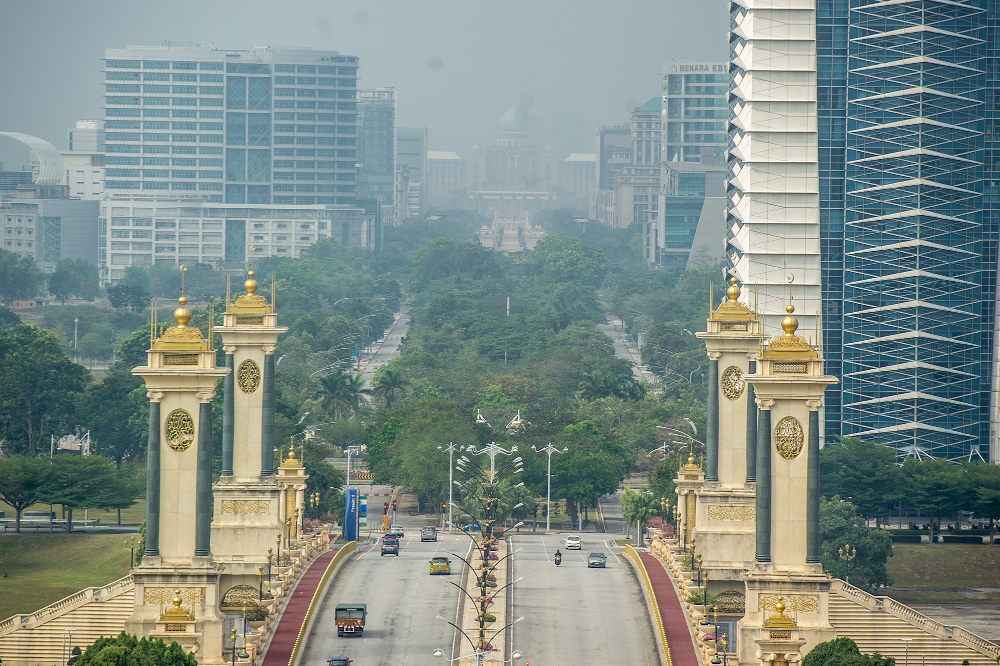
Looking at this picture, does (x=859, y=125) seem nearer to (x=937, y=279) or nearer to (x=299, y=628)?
(x=937, y=279)

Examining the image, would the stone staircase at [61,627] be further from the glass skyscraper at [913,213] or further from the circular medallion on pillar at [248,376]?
the glass skyscraper at [913,213]

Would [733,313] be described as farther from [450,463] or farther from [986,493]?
[986,493]

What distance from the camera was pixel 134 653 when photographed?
5928 cm

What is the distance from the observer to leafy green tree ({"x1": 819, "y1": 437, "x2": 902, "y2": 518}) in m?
122

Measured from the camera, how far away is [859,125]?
464 feet

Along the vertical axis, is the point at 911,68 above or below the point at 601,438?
above

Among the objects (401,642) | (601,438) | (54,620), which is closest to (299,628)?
(401,642)

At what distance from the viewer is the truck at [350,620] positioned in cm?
7219

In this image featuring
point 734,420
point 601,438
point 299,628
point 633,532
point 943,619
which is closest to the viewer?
point 299,628

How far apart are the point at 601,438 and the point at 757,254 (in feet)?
78.8

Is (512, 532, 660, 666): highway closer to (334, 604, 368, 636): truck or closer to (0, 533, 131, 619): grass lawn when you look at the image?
(334, 604, 368, 636): truck

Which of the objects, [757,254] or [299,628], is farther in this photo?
[757,254]

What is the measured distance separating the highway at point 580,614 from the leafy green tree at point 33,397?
64543 millimetres

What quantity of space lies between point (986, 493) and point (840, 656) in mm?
61474
